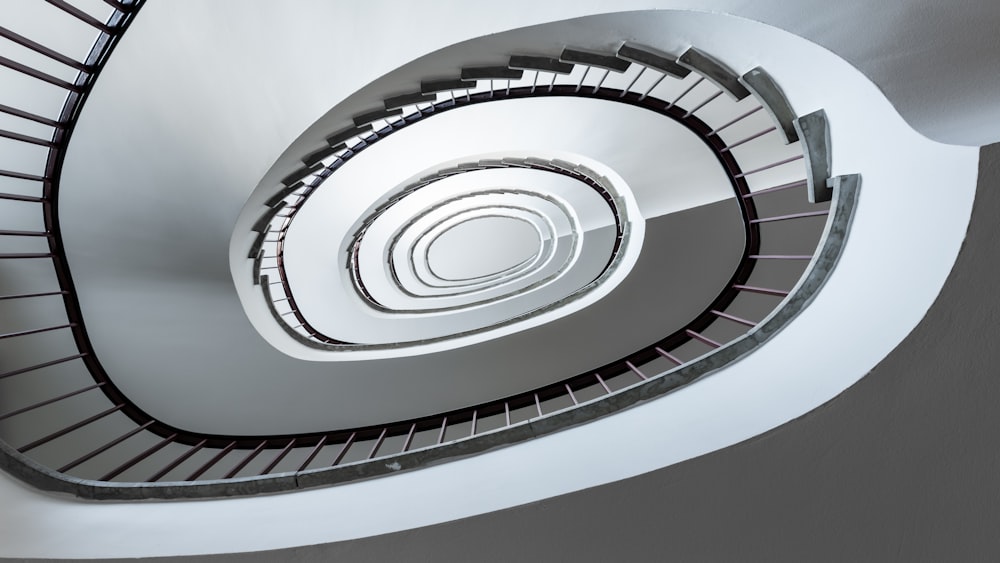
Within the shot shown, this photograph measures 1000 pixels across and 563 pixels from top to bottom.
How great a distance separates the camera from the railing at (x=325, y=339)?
2.23m

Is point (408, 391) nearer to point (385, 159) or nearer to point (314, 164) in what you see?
point (314, 164)

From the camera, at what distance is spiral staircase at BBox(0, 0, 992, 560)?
2.27 metres

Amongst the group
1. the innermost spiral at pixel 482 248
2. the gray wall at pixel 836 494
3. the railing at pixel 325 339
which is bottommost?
the gray wall at pixel 836 494

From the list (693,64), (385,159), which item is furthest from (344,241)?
(693,64)

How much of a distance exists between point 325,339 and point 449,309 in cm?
238

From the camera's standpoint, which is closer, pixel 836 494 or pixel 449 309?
pixel 836 494

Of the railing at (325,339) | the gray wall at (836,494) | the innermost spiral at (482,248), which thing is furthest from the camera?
the innermost spiral at (482,248)

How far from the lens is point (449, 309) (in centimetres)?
795

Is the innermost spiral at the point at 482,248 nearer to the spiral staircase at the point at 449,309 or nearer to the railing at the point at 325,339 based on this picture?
the spiral staircase at the point at 449,309

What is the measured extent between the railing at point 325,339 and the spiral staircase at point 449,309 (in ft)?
0.05

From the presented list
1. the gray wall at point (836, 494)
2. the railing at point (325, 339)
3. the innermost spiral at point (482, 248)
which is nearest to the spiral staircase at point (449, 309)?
the railing at point (325, 339)

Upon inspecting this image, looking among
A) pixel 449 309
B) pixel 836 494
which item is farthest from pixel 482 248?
pixel 836 494

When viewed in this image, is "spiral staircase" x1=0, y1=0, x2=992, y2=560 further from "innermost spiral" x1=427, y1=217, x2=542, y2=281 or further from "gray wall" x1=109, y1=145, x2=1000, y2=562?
"innermost spiral" x1=427, y1=217, x2=542, y2=281

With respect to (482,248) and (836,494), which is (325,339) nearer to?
(836,494)
